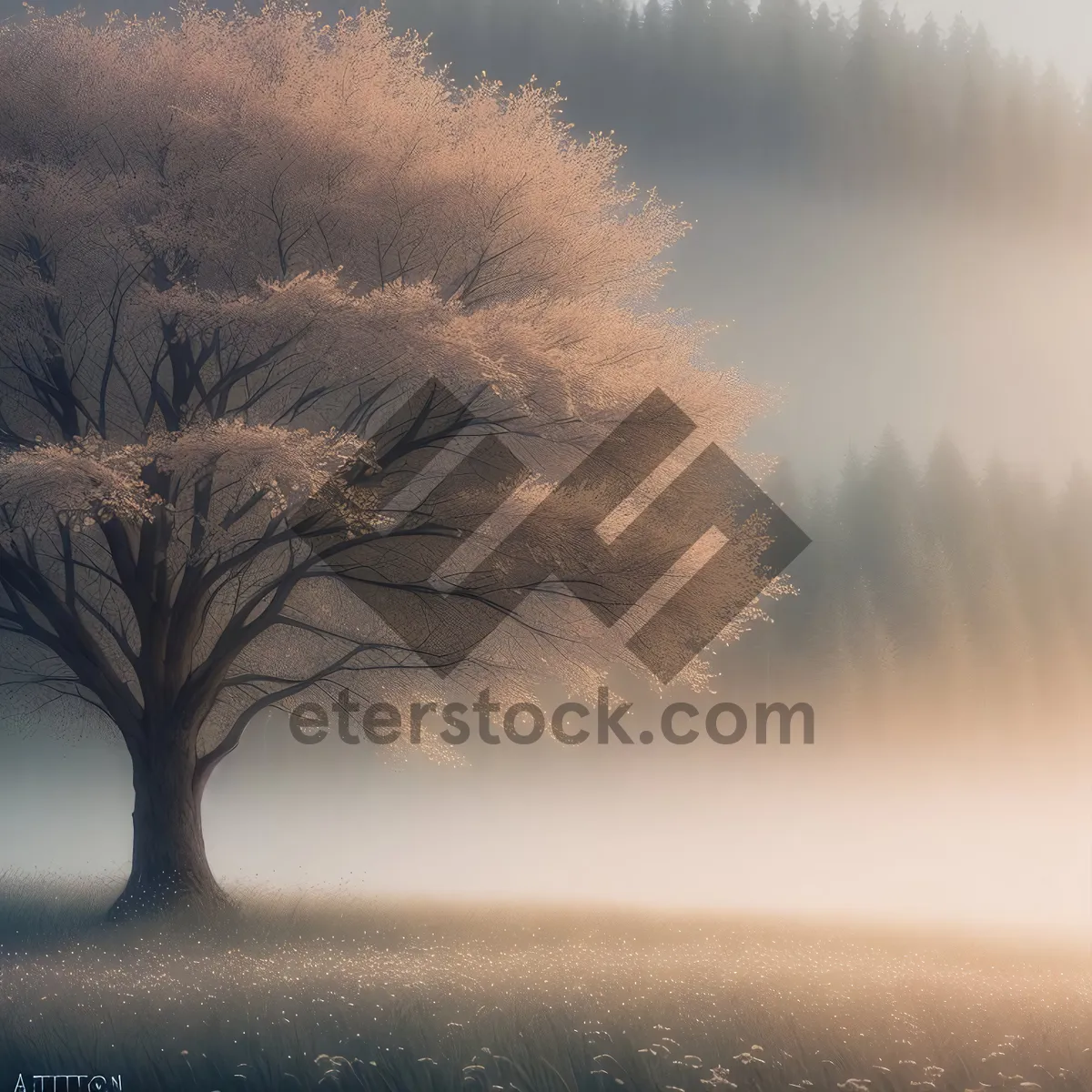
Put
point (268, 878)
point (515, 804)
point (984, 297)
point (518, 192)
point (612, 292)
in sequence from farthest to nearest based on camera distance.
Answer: point (984, 297), point (515, 804), point (268, 878), point (612, 292), point (518, 192)

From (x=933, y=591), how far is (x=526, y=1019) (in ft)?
199

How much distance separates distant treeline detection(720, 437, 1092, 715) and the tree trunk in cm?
5021

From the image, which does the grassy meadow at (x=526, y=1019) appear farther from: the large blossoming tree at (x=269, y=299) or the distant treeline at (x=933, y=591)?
the distant treeline at (x=933, y=591)

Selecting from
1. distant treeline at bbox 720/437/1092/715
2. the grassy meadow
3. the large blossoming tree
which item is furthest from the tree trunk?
distant treeline at bbox 720/437/1092/715

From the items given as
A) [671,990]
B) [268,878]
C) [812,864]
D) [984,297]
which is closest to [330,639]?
[268,878]

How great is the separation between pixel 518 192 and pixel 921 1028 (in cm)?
1093

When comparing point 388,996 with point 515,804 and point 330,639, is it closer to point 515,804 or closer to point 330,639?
point 330,639

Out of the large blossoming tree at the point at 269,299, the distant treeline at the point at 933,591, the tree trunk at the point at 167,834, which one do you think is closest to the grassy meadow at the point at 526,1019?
the tree trunk at the point at 167,834

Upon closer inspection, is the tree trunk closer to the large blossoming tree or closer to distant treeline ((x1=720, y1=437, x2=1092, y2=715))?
the large blossoming tree

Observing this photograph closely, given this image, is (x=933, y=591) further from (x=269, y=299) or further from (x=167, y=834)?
(x=269, y=299)

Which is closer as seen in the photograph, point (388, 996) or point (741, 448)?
point (388, 996)

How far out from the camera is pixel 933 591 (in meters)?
67.0

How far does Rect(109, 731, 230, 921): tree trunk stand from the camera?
15.8 m

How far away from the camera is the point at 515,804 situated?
38.4 metres
